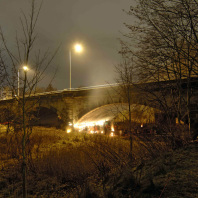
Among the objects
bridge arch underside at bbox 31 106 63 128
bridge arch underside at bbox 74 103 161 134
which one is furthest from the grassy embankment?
bridge arch underside at bbox 31 106 63 128

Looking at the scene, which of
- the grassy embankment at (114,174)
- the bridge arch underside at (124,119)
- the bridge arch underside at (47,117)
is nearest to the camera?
the grassy embankment at (114,174)

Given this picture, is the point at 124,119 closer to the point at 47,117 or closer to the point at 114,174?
the point at 114,174

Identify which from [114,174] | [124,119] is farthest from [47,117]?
[114,174]

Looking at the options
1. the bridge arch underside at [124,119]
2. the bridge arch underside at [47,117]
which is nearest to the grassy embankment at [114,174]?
the bridge arch underside at [124,119]

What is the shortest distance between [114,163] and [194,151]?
1900 mm

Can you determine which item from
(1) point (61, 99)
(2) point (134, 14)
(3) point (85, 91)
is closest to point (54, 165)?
(2) point (134, 14)

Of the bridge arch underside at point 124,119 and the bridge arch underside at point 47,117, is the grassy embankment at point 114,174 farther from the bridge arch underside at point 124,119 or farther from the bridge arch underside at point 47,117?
the bridge arch underside at point 47,117

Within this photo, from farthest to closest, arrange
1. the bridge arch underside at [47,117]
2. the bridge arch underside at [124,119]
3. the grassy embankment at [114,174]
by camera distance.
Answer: the bridge arch underside at [47,117] → the bridge arch underside at [124,119] → the grassy embankment at [114,174]

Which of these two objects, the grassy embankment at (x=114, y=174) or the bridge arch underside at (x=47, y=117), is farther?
the bridge arch underside at (x=47, y=117)

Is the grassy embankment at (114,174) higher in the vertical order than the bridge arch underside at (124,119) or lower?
lower

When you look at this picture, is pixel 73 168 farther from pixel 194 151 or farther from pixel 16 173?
pixel 194 151

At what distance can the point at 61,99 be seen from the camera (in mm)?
24000

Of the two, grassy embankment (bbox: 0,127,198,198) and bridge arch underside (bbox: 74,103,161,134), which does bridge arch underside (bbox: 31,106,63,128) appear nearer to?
grassy embankment (bbox: 0,127,198,198)

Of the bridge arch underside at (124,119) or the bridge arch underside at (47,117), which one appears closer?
the bridge arch underside at (124,119)
